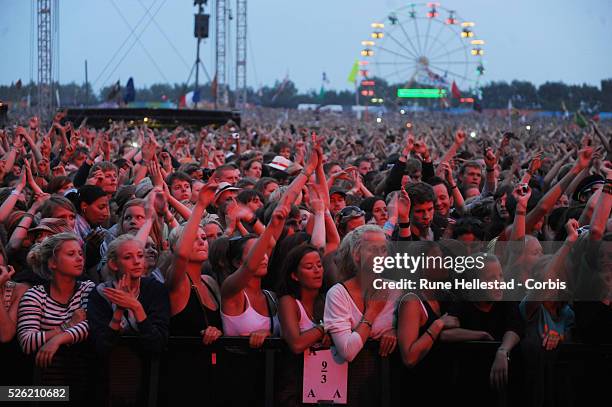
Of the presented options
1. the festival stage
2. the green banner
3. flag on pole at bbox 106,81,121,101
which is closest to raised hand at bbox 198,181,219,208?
the festival stage

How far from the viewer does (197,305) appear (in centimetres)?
508

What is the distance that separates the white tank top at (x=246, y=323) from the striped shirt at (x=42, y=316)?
74 centimetres

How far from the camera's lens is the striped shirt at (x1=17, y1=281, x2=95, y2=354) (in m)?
4.75

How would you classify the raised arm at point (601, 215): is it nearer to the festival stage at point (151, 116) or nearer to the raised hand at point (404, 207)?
the raised hand at point (404, 207)

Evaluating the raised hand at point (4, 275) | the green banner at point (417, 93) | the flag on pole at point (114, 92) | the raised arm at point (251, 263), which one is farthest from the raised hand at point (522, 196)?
the green banner at point (417, 93)

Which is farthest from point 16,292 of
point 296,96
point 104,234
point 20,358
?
point 296,96

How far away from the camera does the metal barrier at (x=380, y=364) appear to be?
454cm

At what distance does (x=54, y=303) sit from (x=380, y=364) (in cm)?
175

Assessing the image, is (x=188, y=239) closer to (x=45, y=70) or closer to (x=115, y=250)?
(x=115, y=250)

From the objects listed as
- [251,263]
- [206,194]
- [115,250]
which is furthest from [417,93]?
[115,250]

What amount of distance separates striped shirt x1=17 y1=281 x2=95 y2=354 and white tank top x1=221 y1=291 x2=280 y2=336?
29.1 inches

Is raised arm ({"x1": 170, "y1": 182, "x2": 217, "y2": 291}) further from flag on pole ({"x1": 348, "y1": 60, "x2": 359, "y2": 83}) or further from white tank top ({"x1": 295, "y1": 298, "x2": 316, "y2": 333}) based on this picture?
flag on pole ({"x1": 348, "y1": 60, "x2": 359, "y2": 83})

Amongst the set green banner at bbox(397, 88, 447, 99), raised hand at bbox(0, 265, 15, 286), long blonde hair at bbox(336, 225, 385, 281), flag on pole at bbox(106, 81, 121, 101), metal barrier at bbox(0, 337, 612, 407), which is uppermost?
green banner at bbox(397, 88, 447, 99)

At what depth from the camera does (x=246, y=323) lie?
5.01 metres
